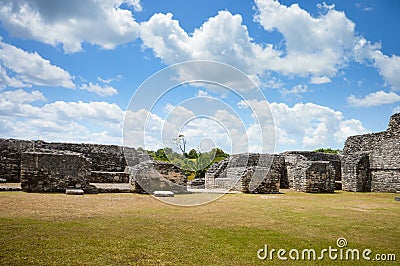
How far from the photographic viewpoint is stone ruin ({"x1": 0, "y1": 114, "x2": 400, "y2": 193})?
1283 cm

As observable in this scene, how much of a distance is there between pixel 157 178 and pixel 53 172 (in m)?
4.34

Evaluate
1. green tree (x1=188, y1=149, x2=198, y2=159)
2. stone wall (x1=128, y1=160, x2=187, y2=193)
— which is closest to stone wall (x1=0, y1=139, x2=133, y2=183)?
stone wall (x1=128, y1=160, x2=187, y2=193)

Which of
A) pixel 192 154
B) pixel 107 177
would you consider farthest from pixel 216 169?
pixel 192 154

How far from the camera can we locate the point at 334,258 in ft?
16.6

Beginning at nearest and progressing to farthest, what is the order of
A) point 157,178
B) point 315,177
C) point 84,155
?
1. point 157,178
2. point 315,177
3. point 84,155

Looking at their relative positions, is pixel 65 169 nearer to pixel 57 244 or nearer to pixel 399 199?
pixel 57 244

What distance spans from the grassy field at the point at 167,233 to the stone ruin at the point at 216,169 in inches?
127

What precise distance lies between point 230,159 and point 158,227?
1706 cm

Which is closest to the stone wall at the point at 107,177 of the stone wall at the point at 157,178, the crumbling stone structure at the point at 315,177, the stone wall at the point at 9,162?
the stone wall at the point at 9,162

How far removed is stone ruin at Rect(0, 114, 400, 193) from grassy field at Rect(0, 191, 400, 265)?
3234 millimetres

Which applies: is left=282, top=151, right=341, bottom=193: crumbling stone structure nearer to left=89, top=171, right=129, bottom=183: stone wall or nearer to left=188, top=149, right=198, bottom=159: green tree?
left=89, top=171, right=129, bottom=183: stone wall

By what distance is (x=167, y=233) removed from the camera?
6.20 m

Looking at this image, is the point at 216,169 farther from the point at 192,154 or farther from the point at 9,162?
the point at 9,162

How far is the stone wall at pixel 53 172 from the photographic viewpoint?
12.3 metres
